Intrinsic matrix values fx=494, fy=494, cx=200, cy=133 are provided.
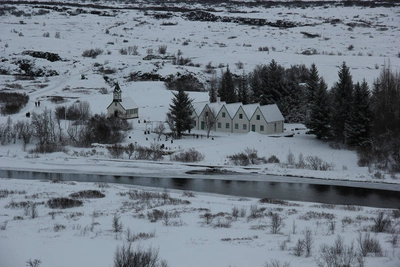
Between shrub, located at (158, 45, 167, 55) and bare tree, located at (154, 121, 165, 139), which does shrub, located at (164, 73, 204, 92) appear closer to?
shrub, located at (158, 45, 167, 55)

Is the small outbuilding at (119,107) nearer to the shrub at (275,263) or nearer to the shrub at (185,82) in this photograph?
the shrub at (185,82)

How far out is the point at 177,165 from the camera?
144 feet

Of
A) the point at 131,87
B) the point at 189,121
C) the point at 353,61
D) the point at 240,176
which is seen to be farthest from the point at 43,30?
the point at 240,176

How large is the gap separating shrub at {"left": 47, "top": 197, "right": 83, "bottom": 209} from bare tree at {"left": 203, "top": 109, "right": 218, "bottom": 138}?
3156 centimetres

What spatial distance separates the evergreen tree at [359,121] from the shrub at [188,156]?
15.7 metres

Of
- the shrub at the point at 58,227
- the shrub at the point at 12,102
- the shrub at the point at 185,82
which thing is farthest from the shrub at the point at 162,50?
the shrub at the point at 58,227

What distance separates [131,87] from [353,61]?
1746 inches

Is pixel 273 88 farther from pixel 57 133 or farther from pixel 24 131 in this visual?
pixel 24 131

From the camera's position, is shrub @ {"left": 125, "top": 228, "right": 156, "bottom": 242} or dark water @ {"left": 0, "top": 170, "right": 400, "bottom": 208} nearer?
shrub @ {"left": 125, "top": 228, "right": 156, "bottom": 242}

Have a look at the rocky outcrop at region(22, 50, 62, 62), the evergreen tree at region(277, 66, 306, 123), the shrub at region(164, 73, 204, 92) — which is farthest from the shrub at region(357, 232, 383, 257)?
the rocky outcrop at region(22, 50, 62, 62)

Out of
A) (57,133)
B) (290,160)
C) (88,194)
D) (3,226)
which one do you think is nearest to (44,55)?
(57,133)

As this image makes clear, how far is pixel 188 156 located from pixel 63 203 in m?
21.1

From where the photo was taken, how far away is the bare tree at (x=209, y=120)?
193 ft

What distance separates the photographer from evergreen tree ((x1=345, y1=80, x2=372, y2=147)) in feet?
164
